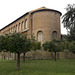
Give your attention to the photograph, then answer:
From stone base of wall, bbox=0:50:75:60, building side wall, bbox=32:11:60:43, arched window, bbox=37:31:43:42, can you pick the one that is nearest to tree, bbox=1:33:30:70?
stone base of wall, bbox=0:50:75:60

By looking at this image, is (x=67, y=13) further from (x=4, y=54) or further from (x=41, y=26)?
(x=4, y=54)

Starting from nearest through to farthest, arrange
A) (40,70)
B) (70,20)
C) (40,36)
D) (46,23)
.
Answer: (40,70), (70,20), (46,23), (40,36)

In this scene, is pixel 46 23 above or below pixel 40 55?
above

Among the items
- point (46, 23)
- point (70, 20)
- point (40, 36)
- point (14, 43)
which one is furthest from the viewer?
point (40, 36)

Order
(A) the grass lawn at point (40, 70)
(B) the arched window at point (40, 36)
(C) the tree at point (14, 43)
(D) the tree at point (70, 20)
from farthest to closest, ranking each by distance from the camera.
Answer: (B) the arched window at point (40, 36) < (D) the tree at point (70, 20) < (C) the tree at point (14, 43) < (A) the grass lawn at point (40, 70)

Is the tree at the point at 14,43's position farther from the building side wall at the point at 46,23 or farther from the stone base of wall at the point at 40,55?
the building side wall at the point at 46,23

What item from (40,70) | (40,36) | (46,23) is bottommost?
(40,70)

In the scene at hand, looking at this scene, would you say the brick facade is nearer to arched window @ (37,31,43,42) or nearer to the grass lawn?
arched window @ (37,31,43,42)

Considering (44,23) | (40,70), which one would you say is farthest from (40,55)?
(40,70)

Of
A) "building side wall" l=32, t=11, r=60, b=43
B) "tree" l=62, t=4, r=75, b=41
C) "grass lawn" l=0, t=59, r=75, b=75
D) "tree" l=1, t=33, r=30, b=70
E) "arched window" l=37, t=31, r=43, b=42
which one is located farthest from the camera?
"arched window" l=37, t=31, r=43, b=42

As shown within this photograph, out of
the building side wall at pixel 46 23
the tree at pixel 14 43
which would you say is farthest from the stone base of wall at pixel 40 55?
the tree at pixel 14 43

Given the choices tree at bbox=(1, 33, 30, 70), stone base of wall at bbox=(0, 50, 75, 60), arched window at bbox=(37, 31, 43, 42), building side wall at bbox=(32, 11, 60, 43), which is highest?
building side wall at bbox=(32, 11, 60, 43)

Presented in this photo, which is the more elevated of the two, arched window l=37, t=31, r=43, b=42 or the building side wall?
the building side wall

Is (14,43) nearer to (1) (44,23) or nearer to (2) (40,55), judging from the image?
(2) (40,55)
